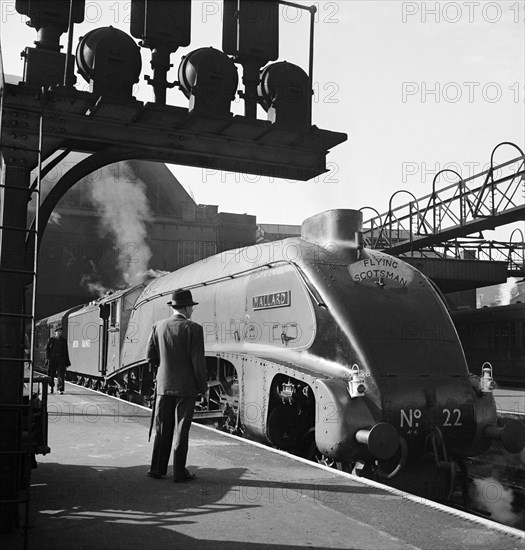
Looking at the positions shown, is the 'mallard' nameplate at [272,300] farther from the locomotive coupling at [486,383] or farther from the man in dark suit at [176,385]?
the locomotive coupling at [486,383]

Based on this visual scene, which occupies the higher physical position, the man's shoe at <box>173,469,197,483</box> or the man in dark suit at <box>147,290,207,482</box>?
the man in dark suit at <box>147,290,207,482</box>

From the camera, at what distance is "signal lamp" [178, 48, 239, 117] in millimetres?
5105

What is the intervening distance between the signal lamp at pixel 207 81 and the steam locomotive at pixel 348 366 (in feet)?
7.52

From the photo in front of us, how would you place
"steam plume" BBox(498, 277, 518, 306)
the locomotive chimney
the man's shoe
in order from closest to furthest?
the man's shoe, the locomotive chimney, "steam plume" BBox(498, 277, 518, 306)

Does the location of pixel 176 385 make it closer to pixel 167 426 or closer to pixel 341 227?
pixel 167 426

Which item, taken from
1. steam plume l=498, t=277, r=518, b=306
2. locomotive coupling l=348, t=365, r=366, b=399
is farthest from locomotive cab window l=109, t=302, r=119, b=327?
steam plume l=498, t=277, r=518, b=306

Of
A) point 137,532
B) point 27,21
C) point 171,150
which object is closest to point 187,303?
point 171,150

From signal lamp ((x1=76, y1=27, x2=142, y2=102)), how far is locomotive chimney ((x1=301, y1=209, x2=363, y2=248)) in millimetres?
3087

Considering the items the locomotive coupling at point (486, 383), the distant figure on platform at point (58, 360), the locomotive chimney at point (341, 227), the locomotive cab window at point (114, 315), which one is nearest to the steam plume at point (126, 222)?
the locomotive cab window at point (114, 315)

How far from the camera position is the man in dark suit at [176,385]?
518 centimetres

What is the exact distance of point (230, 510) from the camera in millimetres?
4246

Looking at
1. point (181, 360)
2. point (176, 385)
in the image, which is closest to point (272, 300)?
point (181, 360)

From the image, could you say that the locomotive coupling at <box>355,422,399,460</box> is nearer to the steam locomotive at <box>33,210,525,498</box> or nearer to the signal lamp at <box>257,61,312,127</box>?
the steam locomotive at <box>33,210,525,498</box>

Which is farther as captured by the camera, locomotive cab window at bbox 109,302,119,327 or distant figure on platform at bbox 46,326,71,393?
locomotive cab window at bbox 109,302,119,327
